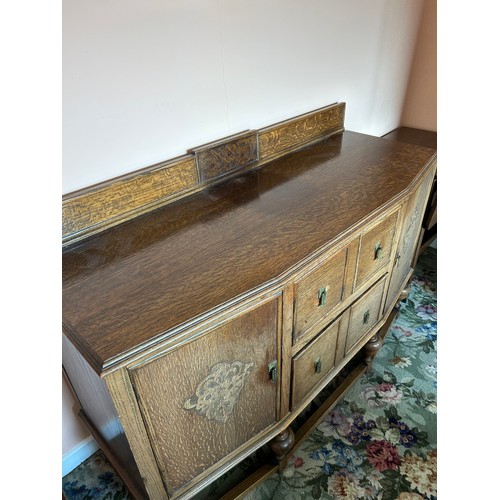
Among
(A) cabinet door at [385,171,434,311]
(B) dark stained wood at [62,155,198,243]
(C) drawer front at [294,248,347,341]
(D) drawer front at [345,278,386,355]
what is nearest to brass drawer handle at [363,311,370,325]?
(D) drawer front at [345,278,386,355]

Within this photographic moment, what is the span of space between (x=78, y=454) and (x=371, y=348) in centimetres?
90

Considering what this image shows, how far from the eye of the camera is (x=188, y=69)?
0.76 meters

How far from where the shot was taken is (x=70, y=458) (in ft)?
3.24

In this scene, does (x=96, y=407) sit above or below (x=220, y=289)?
below

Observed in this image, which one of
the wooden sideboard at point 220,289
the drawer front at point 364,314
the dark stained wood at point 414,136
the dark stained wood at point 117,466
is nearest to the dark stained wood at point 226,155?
the wooden sideboard at point 220,289

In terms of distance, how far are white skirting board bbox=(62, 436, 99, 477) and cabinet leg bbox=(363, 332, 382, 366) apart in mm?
843

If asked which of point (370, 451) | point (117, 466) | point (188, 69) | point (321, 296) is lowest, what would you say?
point (370, 451)

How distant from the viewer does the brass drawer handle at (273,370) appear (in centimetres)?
72

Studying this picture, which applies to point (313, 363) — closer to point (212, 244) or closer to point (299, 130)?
point (212, 244)

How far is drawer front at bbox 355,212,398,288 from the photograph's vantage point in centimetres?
83

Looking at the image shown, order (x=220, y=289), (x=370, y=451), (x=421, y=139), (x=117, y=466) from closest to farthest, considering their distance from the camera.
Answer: (x=220, y=289) → (x=117, y=466) → (x=370, y=451) → (x=421, y=139)

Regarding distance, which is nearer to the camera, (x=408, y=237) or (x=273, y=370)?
(x=273, y=370)

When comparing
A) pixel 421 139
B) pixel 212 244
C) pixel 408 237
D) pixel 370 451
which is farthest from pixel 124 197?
pixel 421 139

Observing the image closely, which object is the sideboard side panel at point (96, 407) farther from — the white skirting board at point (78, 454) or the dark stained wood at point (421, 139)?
the dark stained wood at point (421, 139)
